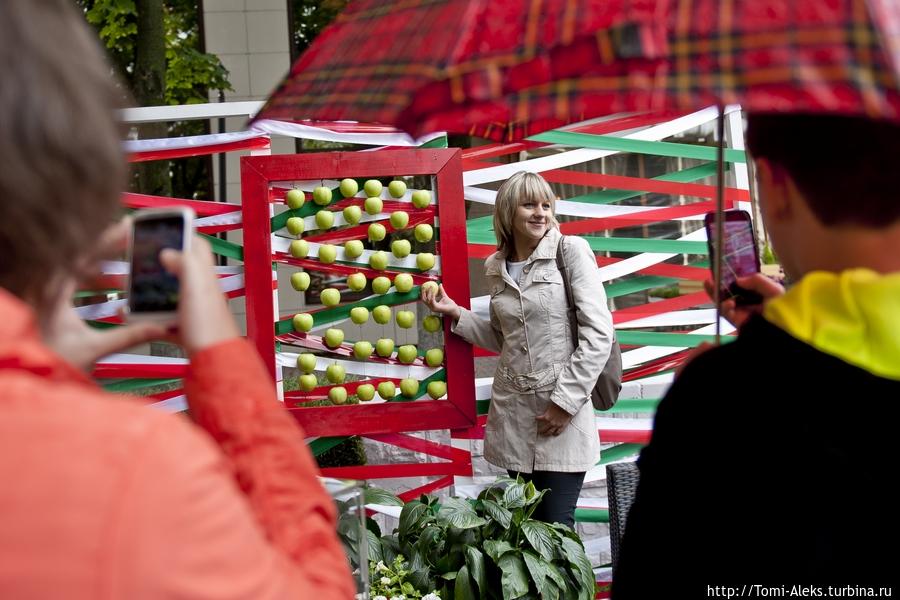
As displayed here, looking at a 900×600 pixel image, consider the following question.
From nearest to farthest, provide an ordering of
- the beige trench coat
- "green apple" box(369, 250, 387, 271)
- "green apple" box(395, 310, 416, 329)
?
the beige trench coat, "green apple" box(369, 250, 387, 271), "green apple" box(395, 310, 416, 329)

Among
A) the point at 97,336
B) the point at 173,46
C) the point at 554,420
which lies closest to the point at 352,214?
the point at 554,420

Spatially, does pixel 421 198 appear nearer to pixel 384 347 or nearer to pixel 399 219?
pixel 399 219

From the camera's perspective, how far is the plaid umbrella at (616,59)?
1216 mm

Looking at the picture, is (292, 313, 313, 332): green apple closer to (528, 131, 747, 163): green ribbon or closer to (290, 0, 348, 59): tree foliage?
(528, 131, 747, 163): green ribbon

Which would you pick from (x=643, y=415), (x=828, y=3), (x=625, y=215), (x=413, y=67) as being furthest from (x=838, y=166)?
(x=643, y=415)

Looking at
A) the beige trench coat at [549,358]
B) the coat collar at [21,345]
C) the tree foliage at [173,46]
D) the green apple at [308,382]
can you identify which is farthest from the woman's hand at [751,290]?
the tree foliage at [173,46]

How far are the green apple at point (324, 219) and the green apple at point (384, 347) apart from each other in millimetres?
578

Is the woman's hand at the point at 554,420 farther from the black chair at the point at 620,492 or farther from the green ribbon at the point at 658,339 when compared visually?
A: the green ribbon at the point at 658,339

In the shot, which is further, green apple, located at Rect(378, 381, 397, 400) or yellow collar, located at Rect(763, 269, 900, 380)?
green apple, located at Rect(378, 381, 397, 400)

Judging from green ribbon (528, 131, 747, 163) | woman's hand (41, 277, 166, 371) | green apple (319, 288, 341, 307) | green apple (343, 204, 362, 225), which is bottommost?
green apple (319, 288, 341, 307)

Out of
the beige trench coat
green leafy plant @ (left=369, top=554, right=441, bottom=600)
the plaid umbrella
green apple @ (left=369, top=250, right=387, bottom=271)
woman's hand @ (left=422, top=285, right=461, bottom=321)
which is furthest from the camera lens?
green apple @ (left=369, top=250, right=387, bottom=271)

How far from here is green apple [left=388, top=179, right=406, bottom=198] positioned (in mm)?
4523

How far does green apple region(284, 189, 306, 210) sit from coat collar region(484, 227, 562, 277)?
2.90ft

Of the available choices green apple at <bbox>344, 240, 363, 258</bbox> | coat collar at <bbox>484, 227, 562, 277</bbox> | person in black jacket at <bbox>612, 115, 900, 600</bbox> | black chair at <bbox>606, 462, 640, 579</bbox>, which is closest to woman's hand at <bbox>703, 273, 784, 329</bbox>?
person in black jacket at <bbox>612, 115, 900, 600</bbox>
